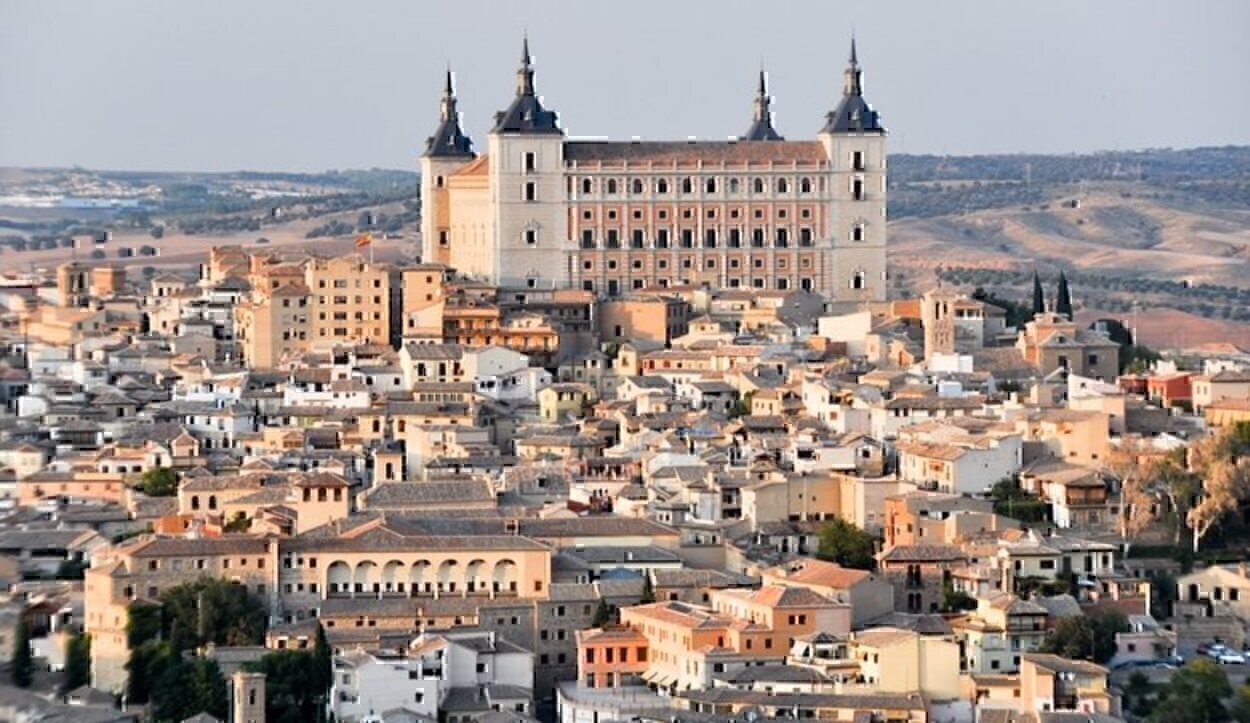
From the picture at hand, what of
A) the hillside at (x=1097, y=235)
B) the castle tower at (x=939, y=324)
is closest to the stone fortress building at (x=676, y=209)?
the castle tower at (x=939, y=324)

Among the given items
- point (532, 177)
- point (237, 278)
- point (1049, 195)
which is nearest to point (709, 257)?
point (532, 177)

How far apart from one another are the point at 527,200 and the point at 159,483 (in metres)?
10.7

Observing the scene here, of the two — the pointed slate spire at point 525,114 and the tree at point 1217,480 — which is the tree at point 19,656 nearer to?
the tree at point 1217,480

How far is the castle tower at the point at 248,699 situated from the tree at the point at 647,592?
3.16 m

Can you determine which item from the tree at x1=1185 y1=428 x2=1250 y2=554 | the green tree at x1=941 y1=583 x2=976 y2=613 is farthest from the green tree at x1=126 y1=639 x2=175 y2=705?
the tree at x1=1185 y1=428 x2=1250 y2=554

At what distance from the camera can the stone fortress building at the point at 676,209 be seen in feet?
122

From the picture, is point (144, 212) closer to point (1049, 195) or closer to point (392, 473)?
point (392, 473)

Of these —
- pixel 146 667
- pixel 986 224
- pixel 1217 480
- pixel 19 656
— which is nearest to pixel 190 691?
pixel 146 667

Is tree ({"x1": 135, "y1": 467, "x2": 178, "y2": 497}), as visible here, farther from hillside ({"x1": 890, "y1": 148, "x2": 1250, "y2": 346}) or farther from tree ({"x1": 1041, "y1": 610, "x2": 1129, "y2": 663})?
hillside ({"x1": 890, "y1": 148, "x2": 1250, "y2": 346})

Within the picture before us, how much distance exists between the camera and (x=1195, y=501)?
25.6m

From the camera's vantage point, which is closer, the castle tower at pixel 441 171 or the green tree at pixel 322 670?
the green tree at pixel 322 670

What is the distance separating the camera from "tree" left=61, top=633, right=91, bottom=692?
758 inches

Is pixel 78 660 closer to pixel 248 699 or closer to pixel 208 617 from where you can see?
pixel 248 699

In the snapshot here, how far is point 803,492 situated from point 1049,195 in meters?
70.2
